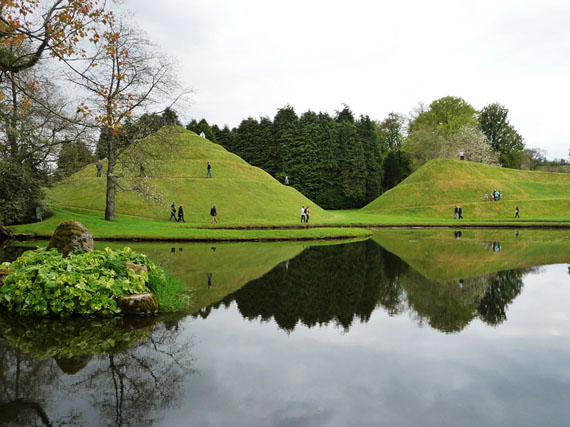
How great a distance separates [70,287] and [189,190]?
3820 cm

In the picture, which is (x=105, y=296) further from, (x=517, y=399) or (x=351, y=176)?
(x=351, y=176)

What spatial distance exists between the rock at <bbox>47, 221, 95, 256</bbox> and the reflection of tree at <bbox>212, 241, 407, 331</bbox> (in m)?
5.36

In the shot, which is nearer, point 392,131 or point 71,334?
point 71,334

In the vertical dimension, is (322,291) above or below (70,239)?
below

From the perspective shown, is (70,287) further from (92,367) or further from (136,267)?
(92,367)

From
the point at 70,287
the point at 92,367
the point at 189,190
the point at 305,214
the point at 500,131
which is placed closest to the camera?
the point at 92,367

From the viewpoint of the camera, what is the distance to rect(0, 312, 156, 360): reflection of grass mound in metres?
7.65

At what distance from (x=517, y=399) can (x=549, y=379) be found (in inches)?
47.2

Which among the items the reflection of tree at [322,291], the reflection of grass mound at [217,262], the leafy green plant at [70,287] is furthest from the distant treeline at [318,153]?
the leafy green plant at [70,287]

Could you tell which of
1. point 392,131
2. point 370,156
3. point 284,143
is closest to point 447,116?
point 392,131

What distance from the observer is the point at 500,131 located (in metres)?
Answer: 107

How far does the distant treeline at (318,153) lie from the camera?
80000 millimetres

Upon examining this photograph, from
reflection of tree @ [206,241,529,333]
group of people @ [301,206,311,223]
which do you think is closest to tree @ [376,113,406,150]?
group of people @ [301,206,311,223]

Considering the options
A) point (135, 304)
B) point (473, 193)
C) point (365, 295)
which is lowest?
point (365, 295)
